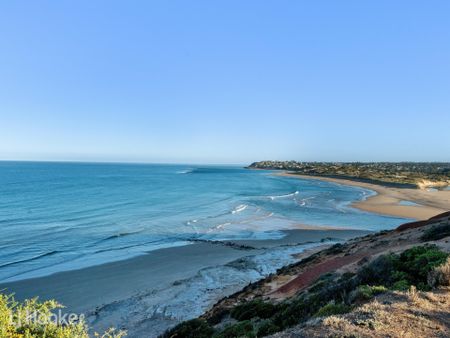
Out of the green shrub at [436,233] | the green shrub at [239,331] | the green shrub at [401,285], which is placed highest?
the green shrub at [401,285]

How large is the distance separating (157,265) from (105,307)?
6.19 metres

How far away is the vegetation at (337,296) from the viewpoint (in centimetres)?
787

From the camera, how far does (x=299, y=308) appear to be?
28.7ft

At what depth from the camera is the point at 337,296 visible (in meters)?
8.79

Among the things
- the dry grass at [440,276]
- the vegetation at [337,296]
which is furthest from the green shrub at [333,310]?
the dry grass at [440,276]

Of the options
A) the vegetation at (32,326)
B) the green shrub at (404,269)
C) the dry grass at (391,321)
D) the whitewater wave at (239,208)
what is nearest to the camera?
the vegetation at (32,326)

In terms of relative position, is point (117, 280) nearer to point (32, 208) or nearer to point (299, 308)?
point (299, 308)

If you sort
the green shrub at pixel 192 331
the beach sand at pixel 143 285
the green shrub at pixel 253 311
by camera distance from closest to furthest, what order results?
the green shrub at pixel 192 331, the green shrub at pixel 253 311, the beach sand at pixel 143 285

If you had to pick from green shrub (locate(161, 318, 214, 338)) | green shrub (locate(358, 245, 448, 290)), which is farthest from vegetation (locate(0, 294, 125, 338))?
green shrub (locate(358, 245, 448, 290))

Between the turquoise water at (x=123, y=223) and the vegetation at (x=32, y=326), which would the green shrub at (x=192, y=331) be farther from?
the turquoise water at (x=123, y=223)

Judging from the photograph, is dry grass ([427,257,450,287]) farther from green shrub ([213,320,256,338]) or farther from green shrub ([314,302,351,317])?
A: green shrub ([213,320,256,338])

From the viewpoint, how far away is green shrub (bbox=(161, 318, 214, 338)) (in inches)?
359

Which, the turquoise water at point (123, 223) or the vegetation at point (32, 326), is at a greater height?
the vegetation at point (32, 326)

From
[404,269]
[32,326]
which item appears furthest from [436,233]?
[32,326]
